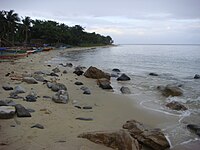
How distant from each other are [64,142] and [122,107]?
15.8 feet

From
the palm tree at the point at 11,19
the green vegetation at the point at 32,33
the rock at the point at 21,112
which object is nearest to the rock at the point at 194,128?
the rock at the point at 21,112

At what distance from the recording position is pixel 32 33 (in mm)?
78938

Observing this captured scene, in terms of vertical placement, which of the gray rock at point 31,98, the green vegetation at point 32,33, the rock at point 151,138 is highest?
the green vegetation at point 32,33

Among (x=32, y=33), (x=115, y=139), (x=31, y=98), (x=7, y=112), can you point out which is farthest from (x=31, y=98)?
(x=32, y=33)

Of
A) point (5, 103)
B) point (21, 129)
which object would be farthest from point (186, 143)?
point (5, 103)

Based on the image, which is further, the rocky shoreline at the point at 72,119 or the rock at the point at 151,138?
the rock at the point at 151,138

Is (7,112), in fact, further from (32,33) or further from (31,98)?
(32,33)

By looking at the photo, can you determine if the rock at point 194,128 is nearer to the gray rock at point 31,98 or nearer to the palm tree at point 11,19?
the gray rock at point 31,98

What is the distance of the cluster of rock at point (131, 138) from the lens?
558 cm

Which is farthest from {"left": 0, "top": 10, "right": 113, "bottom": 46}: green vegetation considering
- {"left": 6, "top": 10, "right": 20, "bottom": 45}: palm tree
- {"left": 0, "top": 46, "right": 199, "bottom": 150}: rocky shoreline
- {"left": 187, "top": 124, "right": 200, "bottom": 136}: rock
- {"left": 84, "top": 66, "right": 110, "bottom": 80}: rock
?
{"left": 187, "top": 124, "right": 200, "bottom": 136}: rock

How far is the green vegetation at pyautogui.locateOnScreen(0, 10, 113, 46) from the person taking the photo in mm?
51188

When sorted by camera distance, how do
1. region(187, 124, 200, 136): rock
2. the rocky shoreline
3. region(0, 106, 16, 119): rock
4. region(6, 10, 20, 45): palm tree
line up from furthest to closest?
region(6, 10, 20, 45): palm tree, region(187, 124, 200, 136): rock, region(0, 106, 16, 119): rock, the rocky shoreline

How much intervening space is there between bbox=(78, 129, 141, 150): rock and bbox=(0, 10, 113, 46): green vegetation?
43.7m

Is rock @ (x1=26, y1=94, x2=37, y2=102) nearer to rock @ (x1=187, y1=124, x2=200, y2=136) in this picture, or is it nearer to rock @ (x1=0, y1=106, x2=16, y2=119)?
rock @ (x1=0, y1=106, x2=16, y2=119)
